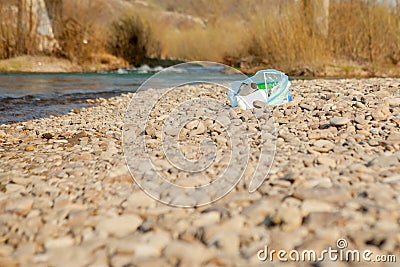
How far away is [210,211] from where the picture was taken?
5.13 ft

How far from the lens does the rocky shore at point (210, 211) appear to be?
4.32 ft

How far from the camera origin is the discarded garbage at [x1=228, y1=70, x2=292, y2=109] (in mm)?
3551

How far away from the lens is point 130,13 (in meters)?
16.0

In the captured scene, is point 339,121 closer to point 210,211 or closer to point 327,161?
point 327,161

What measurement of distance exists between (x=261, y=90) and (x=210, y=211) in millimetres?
2215

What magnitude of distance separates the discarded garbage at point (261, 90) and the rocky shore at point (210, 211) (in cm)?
99

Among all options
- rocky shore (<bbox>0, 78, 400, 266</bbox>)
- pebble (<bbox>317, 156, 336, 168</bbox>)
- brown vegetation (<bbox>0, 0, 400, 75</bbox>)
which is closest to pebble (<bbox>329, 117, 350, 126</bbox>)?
rocky shore (<bbox>0, 78, 400, 266</bbox>)

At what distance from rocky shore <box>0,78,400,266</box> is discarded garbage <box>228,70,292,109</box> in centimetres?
99

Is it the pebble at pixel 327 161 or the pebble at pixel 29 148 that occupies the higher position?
the pebble at pixel 327 161

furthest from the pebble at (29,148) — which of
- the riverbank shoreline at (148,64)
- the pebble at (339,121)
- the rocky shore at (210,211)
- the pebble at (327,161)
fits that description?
the riverbank shoreline at (148,64)

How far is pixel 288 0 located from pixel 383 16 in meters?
2.47

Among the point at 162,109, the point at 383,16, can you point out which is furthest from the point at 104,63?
the point at 162,109

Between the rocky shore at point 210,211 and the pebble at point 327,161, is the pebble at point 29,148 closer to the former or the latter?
the rocky shore at point 210,211

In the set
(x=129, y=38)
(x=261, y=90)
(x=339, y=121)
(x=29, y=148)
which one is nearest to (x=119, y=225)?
(x=29, y=148)
